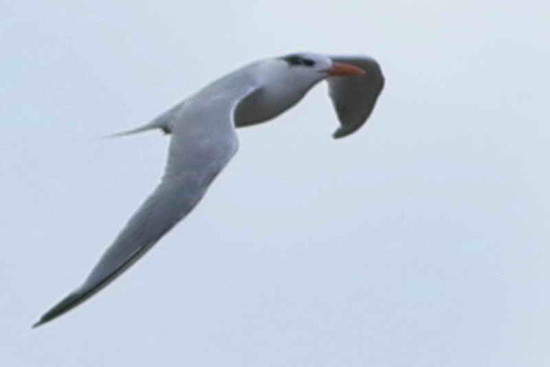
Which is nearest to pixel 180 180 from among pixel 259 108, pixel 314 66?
pixel 259 108

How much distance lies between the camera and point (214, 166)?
13039 mm

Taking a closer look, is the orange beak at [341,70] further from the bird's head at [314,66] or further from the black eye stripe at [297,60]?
the black eye stripe at [297,60]

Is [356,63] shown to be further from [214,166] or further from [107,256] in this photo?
[107,256]

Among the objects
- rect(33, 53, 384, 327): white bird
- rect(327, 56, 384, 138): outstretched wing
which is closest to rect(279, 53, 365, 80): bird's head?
rect(33, 53, 384, 327): white bird

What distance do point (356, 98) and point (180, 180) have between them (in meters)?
5.29

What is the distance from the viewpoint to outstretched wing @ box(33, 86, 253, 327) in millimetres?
11125

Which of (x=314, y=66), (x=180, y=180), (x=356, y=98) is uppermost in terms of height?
(x=180, y=180)

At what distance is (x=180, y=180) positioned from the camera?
12.8 metres

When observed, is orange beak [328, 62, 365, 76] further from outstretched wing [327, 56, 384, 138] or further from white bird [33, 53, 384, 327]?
outstretched wing [327, 56, 384, 138]

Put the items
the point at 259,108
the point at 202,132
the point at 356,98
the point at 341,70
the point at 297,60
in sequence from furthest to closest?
the point at 356,98 < the point at 341,70 < the point at 297,60 < the point at 259,108 < the point at 202,132

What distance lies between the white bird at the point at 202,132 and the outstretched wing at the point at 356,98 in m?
0.46

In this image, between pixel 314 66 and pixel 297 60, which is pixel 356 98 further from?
pixel 297 60

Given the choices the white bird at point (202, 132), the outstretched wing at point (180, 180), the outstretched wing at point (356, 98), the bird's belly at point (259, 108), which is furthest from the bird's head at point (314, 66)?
the outstretched wing at point (356, 98)

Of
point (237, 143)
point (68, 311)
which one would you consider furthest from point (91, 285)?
point (237, 143)
